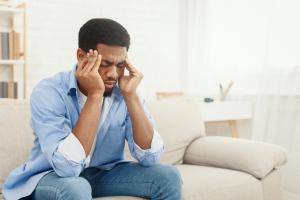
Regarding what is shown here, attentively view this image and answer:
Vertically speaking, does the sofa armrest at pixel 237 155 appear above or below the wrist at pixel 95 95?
below

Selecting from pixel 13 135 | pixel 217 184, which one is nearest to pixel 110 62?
pixel 13 135

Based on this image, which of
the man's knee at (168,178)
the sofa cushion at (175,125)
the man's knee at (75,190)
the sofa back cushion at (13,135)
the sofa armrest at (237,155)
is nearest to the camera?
the man's knee at (75,190)

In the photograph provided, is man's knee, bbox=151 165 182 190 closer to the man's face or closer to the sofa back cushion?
the man's face

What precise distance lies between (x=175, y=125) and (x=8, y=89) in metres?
1.35

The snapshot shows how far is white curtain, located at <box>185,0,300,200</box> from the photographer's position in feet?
9.40

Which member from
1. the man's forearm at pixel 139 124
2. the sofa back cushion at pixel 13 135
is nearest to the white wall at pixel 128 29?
the sofa back cushion at pixel 13 135

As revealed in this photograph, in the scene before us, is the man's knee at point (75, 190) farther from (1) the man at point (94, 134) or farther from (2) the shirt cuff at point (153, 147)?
(2) the shirt cuff at point (153, 147)

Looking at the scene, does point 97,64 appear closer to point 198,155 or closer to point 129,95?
point 129,95

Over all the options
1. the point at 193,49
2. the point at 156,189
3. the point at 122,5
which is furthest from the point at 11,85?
the point at 156,189

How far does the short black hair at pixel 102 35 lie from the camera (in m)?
1.47

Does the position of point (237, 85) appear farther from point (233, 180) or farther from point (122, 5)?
point (233, 180)

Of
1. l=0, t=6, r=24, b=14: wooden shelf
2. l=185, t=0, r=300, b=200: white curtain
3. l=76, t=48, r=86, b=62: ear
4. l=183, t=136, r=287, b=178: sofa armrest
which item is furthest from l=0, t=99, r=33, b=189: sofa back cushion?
l=185, t=0, r=300, b=200: white curtain

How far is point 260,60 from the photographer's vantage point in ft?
10.2

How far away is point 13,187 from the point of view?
1470 mm
